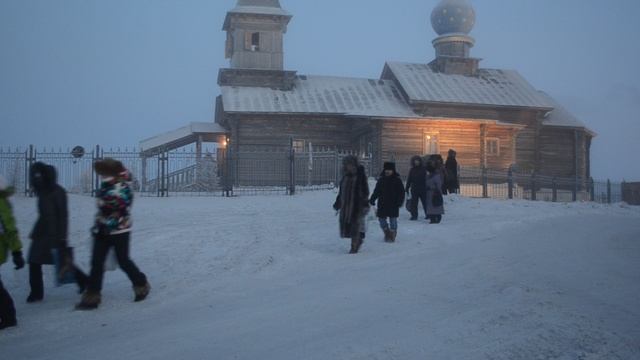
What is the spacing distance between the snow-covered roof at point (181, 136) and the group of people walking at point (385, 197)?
18376mm

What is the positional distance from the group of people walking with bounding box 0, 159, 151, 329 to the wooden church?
72.0 feet

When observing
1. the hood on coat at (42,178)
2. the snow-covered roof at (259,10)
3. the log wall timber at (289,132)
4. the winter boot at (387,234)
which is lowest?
the winter boot at (387,234)

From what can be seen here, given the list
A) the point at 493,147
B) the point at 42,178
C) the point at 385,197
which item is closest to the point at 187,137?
the point at 493,147

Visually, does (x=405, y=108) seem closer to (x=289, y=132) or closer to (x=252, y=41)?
(x=289, y=132)

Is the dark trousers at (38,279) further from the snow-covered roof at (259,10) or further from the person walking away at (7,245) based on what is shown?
the snow-covered roof at (259,10)

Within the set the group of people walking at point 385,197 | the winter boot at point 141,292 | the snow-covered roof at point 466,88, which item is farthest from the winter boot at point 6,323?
the snow-covered roof at point 466,88

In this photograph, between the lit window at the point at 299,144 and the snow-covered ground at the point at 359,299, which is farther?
the lit window at the point at 299,144

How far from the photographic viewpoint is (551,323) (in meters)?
6.42

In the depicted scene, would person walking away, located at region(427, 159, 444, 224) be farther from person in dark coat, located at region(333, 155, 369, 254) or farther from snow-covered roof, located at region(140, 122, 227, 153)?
snow-covered roof, located at region(140, 122, 227, 153)

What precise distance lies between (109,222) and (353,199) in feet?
15.0

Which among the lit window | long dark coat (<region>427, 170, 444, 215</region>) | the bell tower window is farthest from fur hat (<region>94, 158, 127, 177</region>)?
the bell tower window

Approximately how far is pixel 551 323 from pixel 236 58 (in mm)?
31935

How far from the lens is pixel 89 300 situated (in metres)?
7.60

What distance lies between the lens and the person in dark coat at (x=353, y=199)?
35.4 feet
